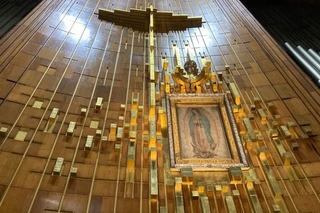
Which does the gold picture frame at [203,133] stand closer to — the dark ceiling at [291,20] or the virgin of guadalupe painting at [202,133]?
the virgin of guadalupe painting at [202,133]

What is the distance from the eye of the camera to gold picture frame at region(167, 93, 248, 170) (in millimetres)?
2449

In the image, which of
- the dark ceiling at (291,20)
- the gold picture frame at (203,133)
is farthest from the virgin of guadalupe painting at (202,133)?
the dark ceiling at (291,20)

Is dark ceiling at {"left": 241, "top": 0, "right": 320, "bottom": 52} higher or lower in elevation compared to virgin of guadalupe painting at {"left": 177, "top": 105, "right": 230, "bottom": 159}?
higher

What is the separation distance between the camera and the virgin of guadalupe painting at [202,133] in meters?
2.52

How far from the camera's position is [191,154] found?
8.21ft

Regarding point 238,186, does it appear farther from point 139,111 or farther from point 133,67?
point 133,67

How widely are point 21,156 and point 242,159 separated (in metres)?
1.60

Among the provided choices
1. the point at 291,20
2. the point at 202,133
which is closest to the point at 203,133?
the point at 202,133

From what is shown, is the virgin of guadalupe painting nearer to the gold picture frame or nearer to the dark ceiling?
the gold picture frame

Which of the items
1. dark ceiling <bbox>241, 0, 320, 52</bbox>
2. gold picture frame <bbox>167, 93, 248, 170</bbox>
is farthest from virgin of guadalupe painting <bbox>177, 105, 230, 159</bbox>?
dark ceiling <bbox>241, 0, 320, 52</bbox>

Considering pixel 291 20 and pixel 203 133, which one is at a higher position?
pixel 291 20

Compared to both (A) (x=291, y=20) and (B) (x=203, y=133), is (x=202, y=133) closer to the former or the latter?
(B) (x=203, y=133)

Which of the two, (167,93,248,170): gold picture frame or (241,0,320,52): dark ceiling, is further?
(241,0,320,52): dark ceiling

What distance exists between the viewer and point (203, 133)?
268 centimetres
